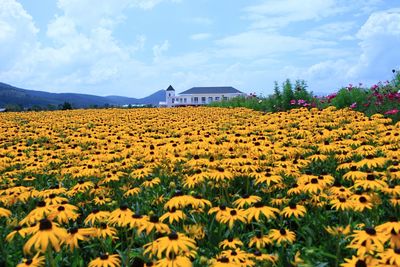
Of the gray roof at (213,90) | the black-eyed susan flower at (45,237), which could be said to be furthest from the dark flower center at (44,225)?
the gray roof at (213,90)

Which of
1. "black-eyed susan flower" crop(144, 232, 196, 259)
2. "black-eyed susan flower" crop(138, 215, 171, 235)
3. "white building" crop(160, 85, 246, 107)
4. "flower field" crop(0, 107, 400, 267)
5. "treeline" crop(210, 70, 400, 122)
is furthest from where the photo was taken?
"white building" crop(160, 85, 246, 107)

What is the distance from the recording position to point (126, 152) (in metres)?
9.46

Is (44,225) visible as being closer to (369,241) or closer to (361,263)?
(361,263)

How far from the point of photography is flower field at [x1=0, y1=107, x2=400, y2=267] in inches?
160

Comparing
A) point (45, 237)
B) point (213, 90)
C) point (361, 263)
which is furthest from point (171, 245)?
point (213, 90)

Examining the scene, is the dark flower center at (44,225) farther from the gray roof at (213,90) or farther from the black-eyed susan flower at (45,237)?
the gray roof at (213,90)

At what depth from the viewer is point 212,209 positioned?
522 centimetres

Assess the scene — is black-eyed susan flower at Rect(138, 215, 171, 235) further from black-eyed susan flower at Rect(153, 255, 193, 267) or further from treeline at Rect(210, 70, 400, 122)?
treeline at Rect(210, 70, 400, 122)

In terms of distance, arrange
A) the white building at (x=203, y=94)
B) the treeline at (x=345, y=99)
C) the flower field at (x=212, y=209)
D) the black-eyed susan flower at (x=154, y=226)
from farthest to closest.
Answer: the white building at (x=203, y=94), the treeline at (x=345, y=99), the black-eyed susan flower at (x=154, y=226), the flower field at (x=212, y=209)

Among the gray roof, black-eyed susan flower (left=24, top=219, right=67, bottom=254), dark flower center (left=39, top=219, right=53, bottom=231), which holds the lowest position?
black-eyed susan flower (left=24, top=219, right=67, bottom=254)

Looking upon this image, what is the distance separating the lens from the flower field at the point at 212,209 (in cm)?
407

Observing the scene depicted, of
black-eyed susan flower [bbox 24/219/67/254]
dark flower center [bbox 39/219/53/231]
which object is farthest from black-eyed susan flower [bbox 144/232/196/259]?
dark flower center [bbox 39/219/53/231]

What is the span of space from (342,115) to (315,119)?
1.96 m

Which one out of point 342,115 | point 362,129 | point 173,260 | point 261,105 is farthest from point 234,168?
point 261,105
